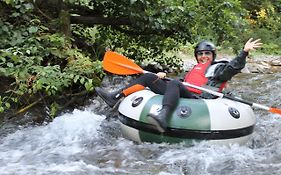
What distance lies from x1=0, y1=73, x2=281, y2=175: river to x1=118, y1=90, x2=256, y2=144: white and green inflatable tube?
8 centimetres

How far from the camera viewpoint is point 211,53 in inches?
185

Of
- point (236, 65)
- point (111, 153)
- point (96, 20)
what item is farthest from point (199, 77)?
point (96, 20)

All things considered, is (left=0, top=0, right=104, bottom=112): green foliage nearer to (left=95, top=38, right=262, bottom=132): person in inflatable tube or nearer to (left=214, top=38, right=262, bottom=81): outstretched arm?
(left=95, top=38, right=262, bottom=132): person in inflatable tube

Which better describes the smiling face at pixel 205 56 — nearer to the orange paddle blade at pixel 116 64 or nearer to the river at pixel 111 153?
the orange paddle blade at pixel 116 64

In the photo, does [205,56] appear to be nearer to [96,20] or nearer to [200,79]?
[200,79]

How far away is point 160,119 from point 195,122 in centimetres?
32

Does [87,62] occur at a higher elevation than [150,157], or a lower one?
higher

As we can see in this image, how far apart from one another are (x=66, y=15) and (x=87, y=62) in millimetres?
969

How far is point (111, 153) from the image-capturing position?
395cm

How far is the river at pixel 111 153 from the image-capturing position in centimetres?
350

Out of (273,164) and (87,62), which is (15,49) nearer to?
(87,62)

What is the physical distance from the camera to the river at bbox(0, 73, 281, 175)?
3.50 metres

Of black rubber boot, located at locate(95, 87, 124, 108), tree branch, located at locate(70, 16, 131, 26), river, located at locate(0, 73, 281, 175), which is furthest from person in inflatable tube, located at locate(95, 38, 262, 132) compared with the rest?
tree branch, located at locate(70, 16, 131, 26)

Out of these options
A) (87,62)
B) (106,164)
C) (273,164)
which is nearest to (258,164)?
(273,164)
